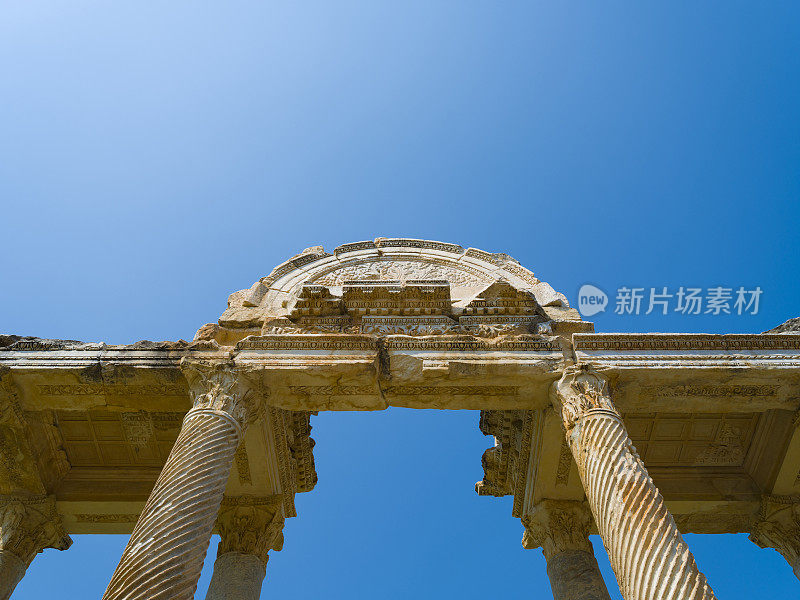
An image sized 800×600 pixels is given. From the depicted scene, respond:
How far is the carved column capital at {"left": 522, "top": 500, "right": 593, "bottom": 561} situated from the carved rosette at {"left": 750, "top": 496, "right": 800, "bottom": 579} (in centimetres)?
279

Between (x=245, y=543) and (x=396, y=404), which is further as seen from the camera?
(x=245, y=543)

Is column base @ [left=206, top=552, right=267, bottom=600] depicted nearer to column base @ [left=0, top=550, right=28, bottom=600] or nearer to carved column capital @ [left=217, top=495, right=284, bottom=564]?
carved column capital @ [left=217, top=495, right=284, bottom=564]

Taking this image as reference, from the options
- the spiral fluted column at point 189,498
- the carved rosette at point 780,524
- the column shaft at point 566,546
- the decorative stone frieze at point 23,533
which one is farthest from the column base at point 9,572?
the carved rosette at point 780,524

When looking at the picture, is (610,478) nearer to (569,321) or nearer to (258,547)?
(569,321)

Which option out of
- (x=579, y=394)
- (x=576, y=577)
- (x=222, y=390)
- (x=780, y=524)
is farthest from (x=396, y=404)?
(x=780, y=524)

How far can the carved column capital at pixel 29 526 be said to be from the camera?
26.2 feet

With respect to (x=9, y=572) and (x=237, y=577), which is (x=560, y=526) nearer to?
(x=237, y=577)

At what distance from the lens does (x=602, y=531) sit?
5383 mm

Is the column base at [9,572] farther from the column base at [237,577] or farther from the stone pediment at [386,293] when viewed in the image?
the stone pediment at [386,293]

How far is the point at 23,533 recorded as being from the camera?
820 cm

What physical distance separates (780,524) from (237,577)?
828 centimetres

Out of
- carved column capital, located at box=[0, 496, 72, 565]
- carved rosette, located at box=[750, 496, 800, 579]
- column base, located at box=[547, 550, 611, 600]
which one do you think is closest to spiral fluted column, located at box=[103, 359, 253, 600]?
carved column capital, located at box=[0, 496, 72, 565]

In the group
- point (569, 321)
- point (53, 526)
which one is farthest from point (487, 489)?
point (53, 526)

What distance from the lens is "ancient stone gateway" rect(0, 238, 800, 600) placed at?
6.10 meters
